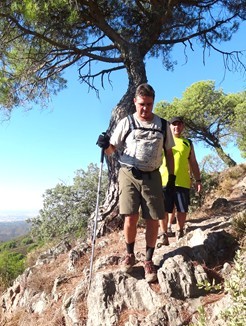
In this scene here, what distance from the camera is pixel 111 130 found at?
6.51 m

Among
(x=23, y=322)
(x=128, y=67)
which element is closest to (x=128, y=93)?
(x=128, y=67)

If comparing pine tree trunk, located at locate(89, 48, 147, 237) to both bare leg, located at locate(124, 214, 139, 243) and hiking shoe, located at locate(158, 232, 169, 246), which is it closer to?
hiking shoe, located at locate(158, 232, 169, 246)

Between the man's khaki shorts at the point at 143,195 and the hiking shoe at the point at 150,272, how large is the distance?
0.49m

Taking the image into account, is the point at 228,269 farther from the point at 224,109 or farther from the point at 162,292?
the point at 224,109

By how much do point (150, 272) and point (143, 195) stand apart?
793 mm

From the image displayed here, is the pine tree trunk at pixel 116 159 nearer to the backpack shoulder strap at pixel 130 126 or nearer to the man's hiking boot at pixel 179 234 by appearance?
the man's hiking boot at pixel 179 234

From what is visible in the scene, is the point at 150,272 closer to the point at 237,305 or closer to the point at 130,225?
the point at 130,225

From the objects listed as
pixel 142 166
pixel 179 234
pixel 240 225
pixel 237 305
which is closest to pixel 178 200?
pixel 179 234

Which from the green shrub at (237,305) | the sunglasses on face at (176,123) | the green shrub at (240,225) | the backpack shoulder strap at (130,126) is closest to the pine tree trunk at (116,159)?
the sunglasses on face at (176,123)

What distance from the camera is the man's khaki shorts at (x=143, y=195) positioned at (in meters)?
3.49

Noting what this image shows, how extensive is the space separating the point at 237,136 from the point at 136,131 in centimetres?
1871

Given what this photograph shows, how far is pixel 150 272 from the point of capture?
136 inches

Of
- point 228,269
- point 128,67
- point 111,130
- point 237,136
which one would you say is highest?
point 237,136

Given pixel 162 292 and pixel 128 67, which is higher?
pixel 128 67
